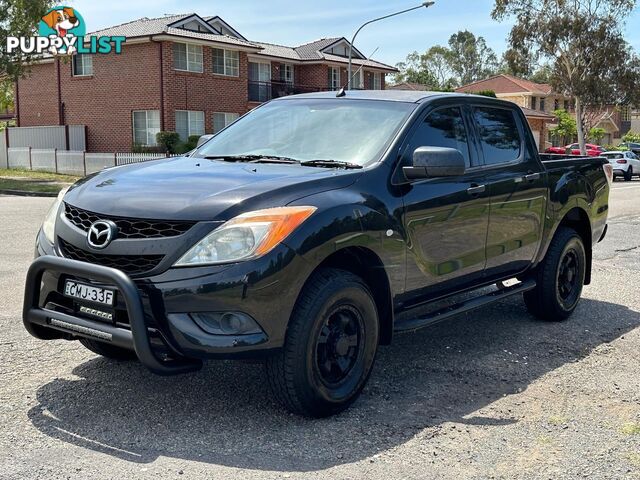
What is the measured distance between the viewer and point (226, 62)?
1414 inches

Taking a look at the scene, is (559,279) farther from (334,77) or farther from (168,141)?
(334,77)

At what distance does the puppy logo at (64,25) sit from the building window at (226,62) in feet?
19.6

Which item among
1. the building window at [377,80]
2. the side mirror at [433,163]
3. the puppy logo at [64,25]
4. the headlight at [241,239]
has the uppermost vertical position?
the puppy logo at [64,25]

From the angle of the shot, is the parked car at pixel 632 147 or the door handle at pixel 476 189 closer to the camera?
the door handle at pixel 476 189

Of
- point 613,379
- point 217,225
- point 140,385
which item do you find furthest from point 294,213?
point 613,379

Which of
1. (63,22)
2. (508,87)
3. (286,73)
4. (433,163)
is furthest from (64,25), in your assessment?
(508,87)

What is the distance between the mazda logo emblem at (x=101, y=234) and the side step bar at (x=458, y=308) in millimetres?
1819

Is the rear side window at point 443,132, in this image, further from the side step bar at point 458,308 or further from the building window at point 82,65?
the building window at point 82,65

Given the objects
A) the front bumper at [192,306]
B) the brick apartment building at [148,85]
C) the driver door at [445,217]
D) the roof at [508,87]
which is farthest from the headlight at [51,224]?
the roof at [508,87]

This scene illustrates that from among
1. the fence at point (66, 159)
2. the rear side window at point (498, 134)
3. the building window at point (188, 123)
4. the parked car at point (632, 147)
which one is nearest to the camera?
the rear side window at point (498, 134)

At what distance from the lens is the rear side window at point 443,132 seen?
199 inches

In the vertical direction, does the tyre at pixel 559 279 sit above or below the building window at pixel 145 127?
below

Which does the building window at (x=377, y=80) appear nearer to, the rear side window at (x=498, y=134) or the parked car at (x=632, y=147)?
the parked car at (x=632, y=147)

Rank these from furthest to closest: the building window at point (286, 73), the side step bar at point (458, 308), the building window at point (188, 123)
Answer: the building window at point (286, 73) < the building window at point (188, 123) < the side step bar at point (458, 308)
